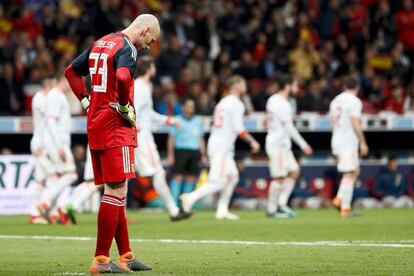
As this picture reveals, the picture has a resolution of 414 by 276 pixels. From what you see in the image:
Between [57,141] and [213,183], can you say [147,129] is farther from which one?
[213,183]

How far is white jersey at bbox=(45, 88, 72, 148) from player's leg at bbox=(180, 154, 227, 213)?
2385 mm

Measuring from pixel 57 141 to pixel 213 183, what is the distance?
Answer: 2.98 metres

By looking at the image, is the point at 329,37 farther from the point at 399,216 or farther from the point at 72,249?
the point at 72,249

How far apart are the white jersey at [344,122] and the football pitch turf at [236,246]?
1308 mm

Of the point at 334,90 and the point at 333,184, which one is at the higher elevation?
the point at 334,90

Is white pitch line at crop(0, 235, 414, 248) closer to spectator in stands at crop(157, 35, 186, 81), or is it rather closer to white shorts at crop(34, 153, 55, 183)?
white shorts at crop(34, 153, 55, 183)

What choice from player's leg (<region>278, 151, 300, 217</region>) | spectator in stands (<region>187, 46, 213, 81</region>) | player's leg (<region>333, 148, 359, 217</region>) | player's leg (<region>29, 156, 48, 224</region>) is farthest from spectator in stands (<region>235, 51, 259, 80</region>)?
player's leg (<region>29, 156, 48, 224</region>)

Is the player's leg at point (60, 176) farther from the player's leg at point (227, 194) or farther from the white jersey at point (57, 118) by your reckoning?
the player's leg at point (227, 194)

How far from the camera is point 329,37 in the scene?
2884cm

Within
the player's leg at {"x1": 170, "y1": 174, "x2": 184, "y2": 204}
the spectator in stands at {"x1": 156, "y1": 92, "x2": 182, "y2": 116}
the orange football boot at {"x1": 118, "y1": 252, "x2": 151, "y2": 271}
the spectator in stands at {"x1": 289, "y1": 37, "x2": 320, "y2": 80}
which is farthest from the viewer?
the spectator in stands at {"x1": 289, "y1": 37, "x2": 320, "y2": 80}

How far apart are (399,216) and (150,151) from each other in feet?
15.0

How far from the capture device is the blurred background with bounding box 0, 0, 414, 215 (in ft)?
76.3

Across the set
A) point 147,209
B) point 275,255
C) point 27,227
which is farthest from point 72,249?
point 147,209

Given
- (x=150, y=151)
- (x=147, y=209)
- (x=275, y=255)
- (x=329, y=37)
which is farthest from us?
(x=329, y=37)
